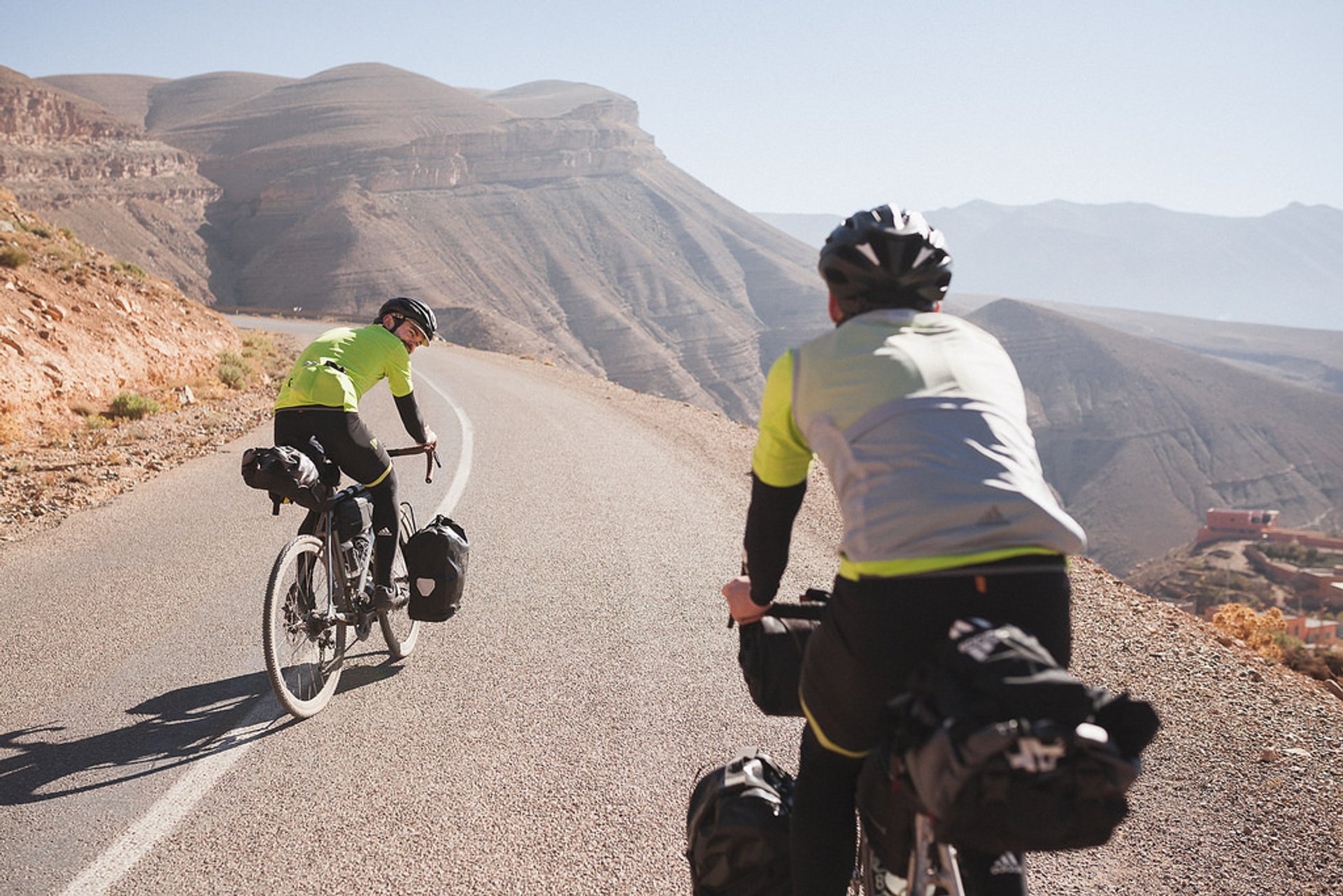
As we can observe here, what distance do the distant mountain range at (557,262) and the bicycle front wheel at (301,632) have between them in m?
68.6

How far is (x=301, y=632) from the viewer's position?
4.61 m

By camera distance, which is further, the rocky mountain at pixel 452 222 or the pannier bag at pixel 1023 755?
the rocky mountain at pixel 452 222

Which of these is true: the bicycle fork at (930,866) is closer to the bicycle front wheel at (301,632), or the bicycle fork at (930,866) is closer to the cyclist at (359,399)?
the bicycle front wheel at (301,632)

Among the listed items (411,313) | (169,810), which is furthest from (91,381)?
(169,810)

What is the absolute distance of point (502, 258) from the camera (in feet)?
382

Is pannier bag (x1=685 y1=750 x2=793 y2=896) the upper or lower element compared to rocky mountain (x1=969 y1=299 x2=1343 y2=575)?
upper

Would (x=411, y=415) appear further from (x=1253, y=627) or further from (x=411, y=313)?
(x=1253, y=627)

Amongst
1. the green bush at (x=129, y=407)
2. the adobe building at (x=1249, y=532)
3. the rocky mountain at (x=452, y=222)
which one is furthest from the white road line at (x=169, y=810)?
the adobe building at (x=1249, y=532)

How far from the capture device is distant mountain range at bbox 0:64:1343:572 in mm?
91875

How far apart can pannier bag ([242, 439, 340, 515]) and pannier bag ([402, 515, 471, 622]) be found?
0.56 meters

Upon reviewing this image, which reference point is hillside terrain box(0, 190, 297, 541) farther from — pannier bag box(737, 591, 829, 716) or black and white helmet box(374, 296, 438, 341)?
pannier bag box(737, 591, 829, 716)

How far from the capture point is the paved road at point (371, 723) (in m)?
3.38

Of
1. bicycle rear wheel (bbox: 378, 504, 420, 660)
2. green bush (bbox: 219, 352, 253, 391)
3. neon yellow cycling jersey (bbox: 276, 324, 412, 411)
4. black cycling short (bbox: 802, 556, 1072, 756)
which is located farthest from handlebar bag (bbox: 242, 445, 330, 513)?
green bush (bbox: 219, 352, 253, 391)

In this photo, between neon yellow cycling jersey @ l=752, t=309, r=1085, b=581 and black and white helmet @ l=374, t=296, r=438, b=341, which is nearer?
neon yellow cycling jersey @ l=752, t=309, r=1085, b=581
